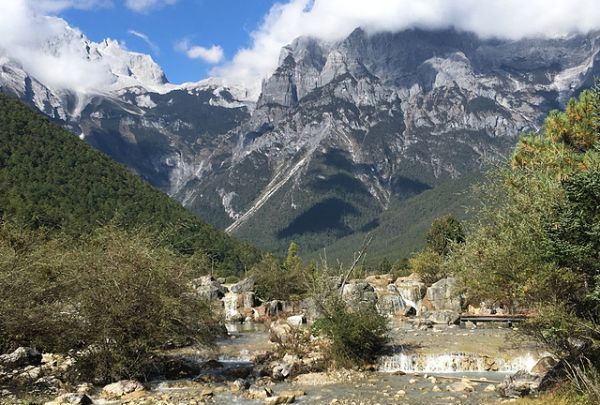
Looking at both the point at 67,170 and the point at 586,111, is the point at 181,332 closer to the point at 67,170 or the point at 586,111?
the point at 586,111

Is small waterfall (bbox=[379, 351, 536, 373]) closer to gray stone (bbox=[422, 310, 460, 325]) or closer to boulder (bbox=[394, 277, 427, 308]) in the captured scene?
gray stone (bbox=[422, 310, 460, 325])

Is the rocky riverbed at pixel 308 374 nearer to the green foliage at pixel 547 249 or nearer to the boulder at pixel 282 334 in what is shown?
the boulder at pixel 282 334

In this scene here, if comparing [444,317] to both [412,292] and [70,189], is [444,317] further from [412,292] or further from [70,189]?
[70,189]

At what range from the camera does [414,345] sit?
36.6 meters

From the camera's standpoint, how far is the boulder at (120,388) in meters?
24.9

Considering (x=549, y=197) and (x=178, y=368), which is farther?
(x=178, y=368)

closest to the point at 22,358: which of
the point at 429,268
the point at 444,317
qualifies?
the point at 444,317

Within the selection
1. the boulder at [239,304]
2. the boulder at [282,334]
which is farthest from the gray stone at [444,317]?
the boulder at [239,304]

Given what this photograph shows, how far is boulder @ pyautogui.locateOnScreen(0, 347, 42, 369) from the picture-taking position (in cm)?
2733

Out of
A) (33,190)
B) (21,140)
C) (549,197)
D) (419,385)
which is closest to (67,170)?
(21,140)

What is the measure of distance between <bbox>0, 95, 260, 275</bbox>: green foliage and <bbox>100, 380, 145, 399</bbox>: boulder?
200 ft

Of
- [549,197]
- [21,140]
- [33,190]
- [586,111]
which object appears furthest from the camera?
[21,140]

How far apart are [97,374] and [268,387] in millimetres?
8527

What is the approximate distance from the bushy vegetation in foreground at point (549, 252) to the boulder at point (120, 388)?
1592 cm
